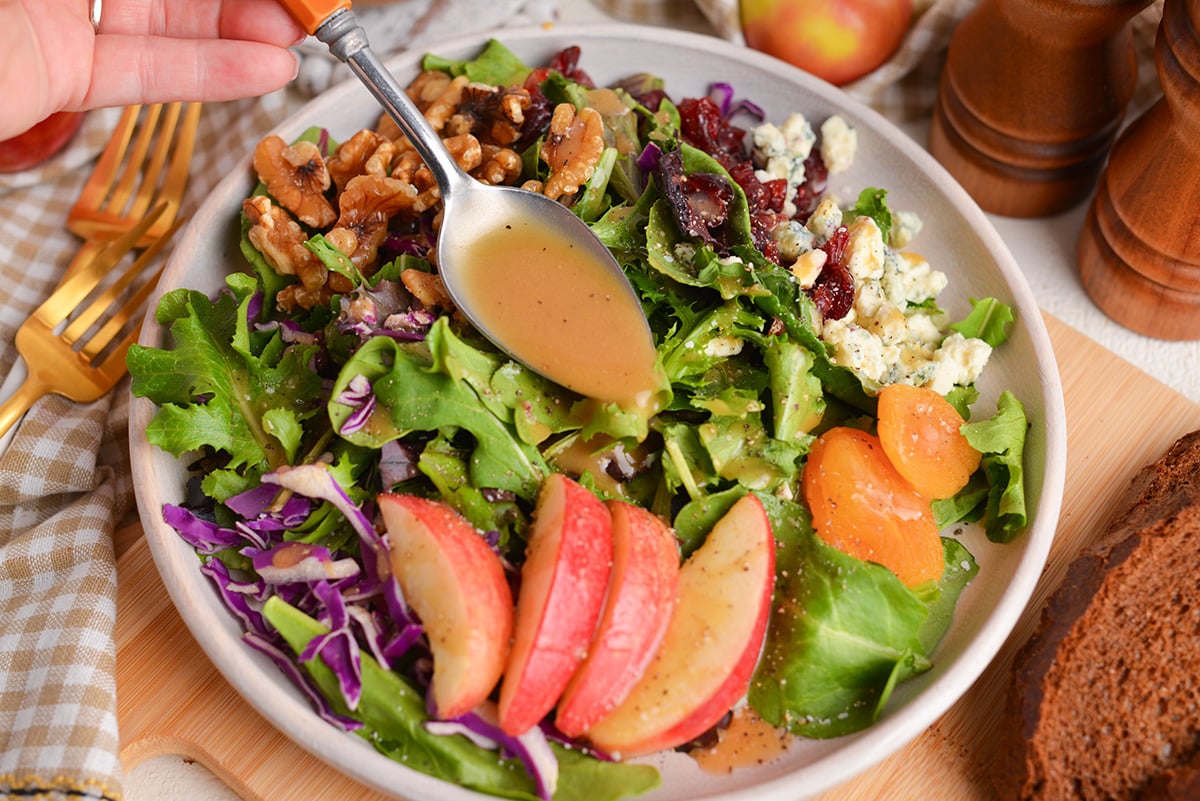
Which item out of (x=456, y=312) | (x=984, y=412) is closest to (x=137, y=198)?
(x=456, y=312)

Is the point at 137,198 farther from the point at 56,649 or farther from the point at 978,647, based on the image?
the point at 978,647

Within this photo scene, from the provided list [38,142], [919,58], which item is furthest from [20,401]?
[919,58]

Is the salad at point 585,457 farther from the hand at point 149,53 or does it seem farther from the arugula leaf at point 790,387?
the hand at point 149,53

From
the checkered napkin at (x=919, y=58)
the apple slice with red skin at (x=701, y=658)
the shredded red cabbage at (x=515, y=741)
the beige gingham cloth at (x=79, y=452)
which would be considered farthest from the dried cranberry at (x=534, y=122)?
the shredded red cabbage at (x=515, y=741)

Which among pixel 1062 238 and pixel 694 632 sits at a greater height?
pixel 694 632

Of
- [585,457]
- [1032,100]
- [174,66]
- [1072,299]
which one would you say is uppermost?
[174,66]

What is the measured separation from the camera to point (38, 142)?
3.26 metres

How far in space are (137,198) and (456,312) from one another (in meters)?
1.36

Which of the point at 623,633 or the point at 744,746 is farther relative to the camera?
the point at 744,746

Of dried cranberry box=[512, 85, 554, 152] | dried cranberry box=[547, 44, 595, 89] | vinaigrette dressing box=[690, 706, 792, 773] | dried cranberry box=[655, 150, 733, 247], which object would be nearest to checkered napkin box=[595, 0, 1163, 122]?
dried cranberry box=[547, 44, 595, 89]

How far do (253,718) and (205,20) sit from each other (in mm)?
1966

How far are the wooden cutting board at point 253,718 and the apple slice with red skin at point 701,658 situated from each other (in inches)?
19.4

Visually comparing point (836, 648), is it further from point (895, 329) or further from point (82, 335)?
point (82, 335)

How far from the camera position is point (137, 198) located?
10.7ft
